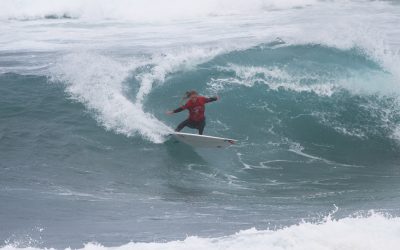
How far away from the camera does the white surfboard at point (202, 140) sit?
13.2 meters

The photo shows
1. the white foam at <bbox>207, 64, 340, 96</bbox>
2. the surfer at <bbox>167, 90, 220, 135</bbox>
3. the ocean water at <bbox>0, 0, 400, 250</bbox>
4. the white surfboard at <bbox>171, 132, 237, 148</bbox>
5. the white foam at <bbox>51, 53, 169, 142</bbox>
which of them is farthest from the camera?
the white foam at <bbox>207, 64, 340, 96</bbox>

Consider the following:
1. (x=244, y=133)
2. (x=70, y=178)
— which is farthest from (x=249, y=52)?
(x=70, y=178)

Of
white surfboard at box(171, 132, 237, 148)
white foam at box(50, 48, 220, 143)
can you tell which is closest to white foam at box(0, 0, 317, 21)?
white foam at box(50, 48, 220, 143)

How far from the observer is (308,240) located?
6.34 metres

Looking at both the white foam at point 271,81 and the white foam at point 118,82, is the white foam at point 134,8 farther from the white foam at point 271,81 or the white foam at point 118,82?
the white foam at point 271,81

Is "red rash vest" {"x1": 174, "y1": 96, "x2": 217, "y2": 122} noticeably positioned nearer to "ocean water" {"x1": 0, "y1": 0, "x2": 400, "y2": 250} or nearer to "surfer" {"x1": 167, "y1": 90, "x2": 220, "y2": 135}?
"surfer" {"x1": 167, "y1": 90, "x2": 220, "y2": 135}

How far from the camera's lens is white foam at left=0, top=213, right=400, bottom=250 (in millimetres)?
6254

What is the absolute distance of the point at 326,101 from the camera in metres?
16.4

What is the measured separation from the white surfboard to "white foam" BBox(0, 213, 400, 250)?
6.41 metres

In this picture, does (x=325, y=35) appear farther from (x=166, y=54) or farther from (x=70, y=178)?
(x=70, y=178)

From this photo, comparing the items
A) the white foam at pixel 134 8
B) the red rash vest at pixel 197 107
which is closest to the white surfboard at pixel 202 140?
the red rash vest at pixel 197 107

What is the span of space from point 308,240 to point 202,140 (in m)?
7.09

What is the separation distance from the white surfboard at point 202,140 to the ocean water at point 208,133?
0.18 meters

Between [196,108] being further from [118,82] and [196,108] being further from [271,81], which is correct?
[118,82]
